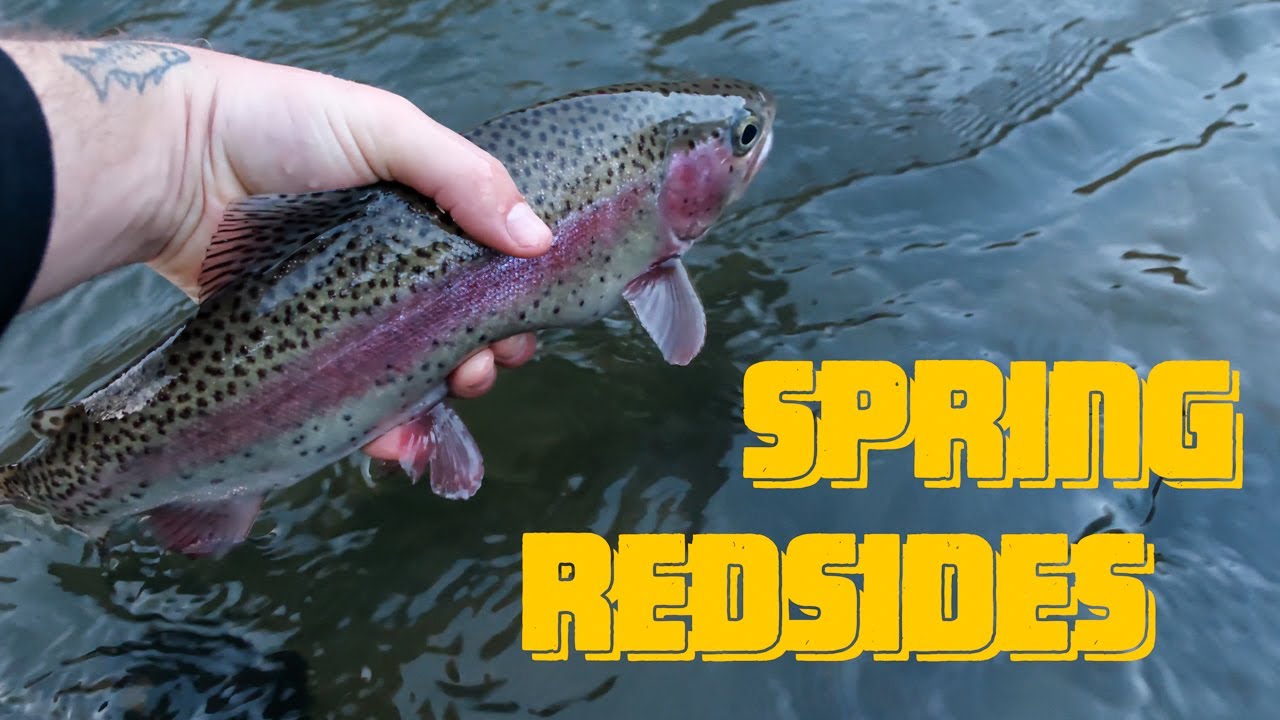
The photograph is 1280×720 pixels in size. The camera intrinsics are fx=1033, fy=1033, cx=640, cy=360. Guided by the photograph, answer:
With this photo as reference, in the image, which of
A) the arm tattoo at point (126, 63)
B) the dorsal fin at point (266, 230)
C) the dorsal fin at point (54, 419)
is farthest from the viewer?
the arm tattoo at point (126, 63)

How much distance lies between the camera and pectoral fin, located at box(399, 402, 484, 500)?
309 cm

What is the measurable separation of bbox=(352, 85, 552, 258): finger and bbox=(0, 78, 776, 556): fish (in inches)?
2.7

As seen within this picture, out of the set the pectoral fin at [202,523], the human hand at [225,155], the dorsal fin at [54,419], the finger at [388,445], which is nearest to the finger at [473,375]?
the human hand at [225,155]

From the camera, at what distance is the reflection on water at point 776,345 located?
3.12m

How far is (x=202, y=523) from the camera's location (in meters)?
2.87

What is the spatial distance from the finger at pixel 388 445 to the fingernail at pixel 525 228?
0.77 metres

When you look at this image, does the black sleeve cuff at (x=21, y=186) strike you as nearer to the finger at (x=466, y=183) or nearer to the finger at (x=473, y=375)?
the finger at (x=466, y=183)

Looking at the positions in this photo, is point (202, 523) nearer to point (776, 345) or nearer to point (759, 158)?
point (759, 158)

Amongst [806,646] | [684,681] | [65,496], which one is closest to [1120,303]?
[806,646]

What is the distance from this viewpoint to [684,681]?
3111mm

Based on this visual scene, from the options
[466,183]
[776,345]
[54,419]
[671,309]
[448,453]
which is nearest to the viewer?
[466,183]

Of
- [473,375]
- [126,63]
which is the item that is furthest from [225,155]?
[473,375]

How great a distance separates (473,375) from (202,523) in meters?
0.85

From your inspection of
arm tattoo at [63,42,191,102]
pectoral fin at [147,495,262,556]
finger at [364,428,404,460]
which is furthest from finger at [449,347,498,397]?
arm tattoo at [63,42,191,102]
